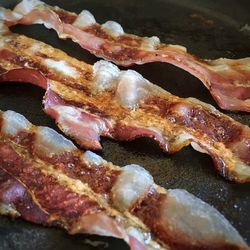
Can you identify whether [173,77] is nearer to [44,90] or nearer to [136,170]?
[44,90]

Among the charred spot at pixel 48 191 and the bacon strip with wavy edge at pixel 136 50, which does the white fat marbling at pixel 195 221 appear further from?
the bacon strip with wavy edge at pixel 136 50

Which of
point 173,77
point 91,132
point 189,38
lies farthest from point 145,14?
point 91,132

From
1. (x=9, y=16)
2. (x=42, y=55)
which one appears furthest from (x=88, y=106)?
(x=9, y=16)

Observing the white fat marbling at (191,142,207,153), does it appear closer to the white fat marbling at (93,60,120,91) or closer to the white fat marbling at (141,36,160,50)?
the white fat marbling at (93,60,120,91)

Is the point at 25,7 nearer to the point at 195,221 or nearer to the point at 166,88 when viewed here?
the point at 166,88

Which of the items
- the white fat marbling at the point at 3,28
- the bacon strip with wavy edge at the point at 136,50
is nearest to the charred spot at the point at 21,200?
the bacon strip with wavy edge at the point at 136,50

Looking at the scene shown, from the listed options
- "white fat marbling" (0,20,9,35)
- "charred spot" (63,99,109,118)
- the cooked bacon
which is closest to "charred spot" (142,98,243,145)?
"charred spot" (63,99,109,118)
